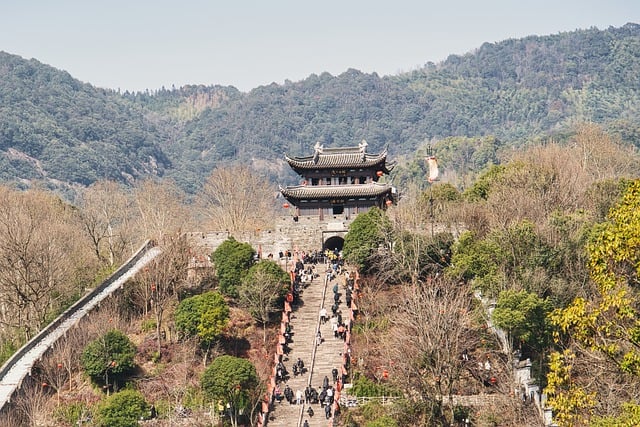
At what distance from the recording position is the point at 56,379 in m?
35.8

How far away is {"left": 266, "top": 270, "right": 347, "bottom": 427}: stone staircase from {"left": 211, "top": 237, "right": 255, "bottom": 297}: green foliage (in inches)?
116

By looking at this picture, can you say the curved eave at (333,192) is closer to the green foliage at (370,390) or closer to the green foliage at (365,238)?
the green foliage at (365,238)

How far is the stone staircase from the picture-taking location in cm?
3269

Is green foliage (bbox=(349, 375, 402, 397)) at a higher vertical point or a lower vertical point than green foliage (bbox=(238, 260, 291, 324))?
lower

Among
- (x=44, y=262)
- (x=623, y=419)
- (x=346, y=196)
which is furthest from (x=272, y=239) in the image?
(x=623, y=419)

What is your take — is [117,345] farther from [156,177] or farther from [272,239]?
[156,177]

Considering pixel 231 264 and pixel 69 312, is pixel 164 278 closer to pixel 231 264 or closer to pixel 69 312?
pixel 231 264

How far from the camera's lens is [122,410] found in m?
32.3

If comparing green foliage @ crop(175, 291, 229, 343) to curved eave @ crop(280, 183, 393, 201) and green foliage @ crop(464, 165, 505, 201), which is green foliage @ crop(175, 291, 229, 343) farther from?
green foliage @ crop(464, 165, 505, 201)

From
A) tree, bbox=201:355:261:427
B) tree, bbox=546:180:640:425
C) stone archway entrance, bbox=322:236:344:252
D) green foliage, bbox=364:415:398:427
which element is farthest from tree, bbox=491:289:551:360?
stone archway entrance, bbox=322:236:344:252

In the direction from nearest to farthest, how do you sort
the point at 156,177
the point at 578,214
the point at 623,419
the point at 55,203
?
the point at 623,419 < the point at 578,214 < the point at 55,203 < the point at 156,177

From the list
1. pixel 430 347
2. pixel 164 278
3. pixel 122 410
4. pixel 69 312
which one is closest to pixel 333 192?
pixel 164 278

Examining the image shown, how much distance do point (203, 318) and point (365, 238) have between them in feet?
31.7

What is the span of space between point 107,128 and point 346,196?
13252cm
